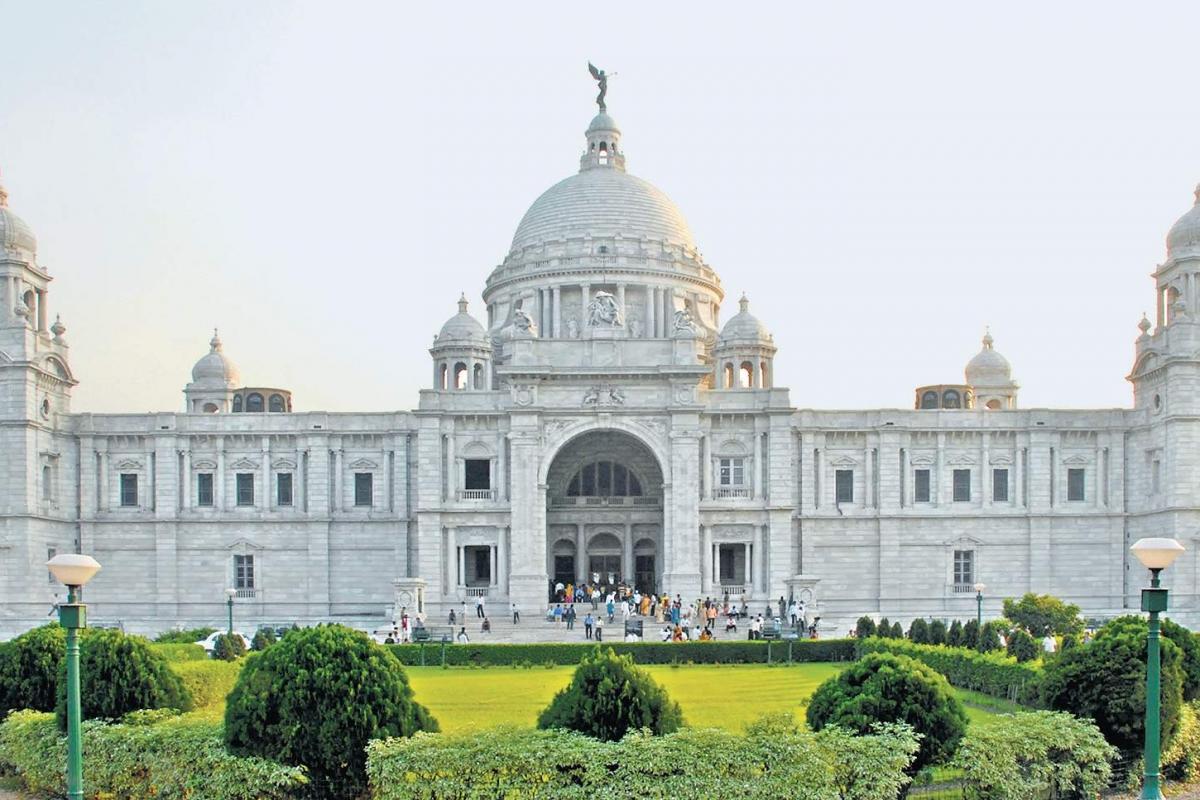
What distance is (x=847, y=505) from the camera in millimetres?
61062

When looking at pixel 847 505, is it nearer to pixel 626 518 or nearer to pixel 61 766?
pixel 626 518

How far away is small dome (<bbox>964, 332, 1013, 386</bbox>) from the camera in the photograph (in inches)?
2827

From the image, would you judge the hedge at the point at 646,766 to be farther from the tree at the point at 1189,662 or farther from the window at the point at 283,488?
the window at the point at 283,488

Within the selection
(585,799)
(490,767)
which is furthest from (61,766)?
(585,799)

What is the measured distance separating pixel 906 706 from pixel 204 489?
1898 inches

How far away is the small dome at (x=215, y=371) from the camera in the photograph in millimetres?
71938

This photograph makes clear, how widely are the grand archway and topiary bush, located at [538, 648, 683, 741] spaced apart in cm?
4208

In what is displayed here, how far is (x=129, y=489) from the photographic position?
61469 millimetres

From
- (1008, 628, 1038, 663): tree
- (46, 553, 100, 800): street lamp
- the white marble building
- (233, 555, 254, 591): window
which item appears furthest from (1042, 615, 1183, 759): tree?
(233, 555, 254, 591): window

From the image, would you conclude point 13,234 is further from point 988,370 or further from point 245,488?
point 988,370

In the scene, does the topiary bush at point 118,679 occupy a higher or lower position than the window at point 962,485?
lower

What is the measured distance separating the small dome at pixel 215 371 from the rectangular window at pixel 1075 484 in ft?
143

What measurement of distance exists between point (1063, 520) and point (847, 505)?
9.98 m

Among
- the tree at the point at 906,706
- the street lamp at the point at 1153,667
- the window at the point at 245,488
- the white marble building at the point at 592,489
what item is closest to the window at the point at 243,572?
the white marble building at the point at 592,489
